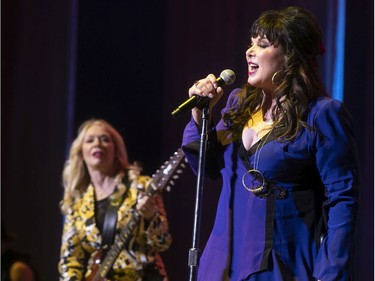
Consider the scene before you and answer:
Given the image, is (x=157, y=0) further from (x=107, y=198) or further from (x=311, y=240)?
(x=311, y=240)

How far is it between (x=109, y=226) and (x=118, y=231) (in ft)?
0.18

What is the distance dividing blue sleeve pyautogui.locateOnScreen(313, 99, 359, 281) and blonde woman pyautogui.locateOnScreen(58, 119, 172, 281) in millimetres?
1902

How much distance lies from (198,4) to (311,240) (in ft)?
6.38

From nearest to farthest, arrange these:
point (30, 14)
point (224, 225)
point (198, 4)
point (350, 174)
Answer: point (350, 174), point (224, 225), point (198, 4), point (30, 14)

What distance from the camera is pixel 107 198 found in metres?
3.92

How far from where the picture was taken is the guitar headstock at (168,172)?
352 cm

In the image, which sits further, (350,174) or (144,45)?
(144,45)

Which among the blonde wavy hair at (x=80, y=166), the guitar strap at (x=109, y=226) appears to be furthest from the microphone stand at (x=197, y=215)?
the blonde wavy hair at (x=80, y=166)

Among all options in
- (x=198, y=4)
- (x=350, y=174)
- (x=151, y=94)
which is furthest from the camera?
(x=151, y=94)

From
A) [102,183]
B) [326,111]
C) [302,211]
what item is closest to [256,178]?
[302,211]

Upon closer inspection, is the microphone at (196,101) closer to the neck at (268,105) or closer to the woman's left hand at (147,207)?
the neck at (268,105)

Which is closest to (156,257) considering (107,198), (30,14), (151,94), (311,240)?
(107,198)

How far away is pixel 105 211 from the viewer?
12.7 ft

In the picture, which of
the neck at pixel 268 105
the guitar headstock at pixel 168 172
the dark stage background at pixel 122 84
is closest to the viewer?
the neck at pixel 268 105
